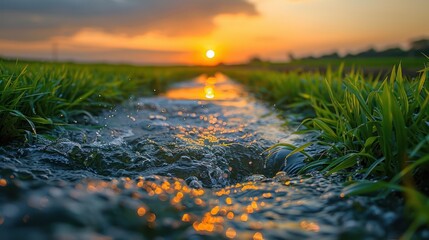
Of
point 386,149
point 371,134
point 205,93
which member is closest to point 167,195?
point 386,149

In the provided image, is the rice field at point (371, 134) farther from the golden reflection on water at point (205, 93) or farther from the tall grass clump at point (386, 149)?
the golden reflection on water at point (205, 93)

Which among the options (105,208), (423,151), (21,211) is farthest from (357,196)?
(21,211)

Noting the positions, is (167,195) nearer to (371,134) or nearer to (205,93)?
(371,134)

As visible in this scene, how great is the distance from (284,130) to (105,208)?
9.46 feet

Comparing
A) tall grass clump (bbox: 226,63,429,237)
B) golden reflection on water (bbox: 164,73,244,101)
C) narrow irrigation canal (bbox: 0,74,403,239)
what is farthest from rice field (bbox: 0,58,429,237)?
golden reflection on water (bbox: 164,73,244,101)

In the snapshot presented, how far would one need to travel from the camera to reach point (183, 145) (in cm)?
308

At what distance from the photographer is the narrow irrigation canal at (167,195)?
1.47 m

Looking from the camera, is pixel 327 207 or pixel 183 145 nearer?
pixel 327 207

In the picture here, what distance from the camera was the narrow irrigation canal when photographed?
1.47m

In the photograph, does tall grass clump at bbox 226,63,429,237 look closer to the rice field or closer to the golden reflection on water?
the rice field

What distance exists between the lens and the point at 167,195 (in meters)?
1.92

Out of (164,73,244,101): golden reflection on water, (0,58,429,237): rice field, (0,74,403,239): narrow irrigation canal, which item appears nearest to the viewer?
(0,74,403,239): narrow irrigation canal

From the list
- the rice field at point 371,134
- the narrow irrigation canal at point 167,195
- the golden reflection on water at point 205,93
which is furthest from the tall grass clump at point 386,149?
the golden reflection on water at point 205,93

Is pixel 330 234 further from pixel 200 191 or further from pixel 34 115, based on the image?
pixel 34 115
